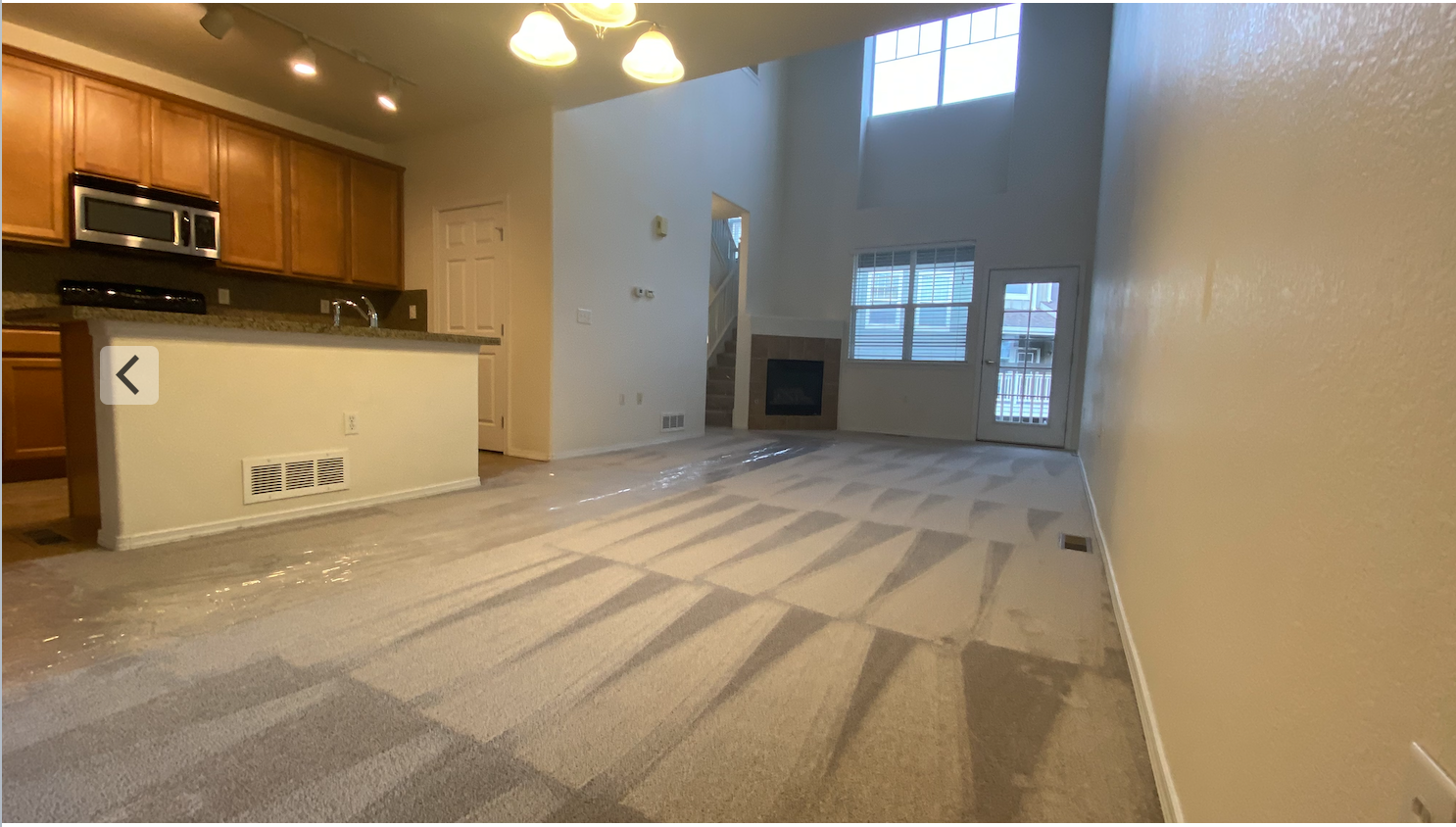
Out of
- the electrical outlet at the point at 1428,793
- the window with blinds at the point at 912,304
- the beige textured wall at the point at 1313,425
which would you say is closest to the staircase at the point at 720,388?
the window with blinds at the point at 912,304

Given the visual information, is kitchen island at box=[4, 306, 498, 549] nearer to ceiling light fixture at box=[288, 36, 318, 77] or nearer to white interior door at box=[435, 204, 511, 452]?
white interior door at box=[435, 204, 511, 452]

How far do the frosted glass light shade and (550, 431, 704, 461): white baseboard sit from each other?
2748 mm

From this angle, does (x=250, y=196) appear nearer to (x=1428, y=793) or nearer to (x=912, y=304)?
(x=1428, y=793)

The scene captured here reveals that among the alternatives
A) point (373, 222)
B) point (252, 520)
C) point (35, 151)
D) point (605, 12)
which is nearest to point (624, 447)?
point (252, 520)

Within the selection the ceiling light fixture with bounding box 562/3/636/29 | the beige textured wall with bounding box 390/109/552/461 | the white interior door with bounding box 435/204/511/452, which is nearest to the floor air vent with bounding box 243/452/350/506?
the beige textured wall with bounding box 390/109/552/461

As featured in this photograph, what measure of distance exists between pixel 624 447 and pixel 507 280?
66.8 inches

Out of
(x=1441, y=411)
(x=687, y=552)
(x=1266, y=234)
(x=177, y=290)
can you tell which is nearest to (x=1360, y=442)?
(x=1441, y=411)

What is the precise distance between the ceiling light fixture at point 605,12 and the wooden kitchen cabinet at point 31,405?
3710 mm

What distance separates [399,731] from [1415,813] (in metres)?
1.47

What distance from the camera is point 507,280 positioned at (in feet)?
14.5

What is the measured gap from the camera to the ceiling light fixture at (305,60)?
3262mm

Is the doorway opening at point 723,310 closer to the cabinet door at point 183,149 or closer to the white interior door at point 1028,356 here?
the white interior door at point 1028,356

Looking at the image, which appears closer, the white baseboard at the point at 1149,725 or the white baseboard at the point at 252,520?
the white baseboard at the point at 1149,725

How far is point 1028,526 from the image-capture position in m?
2.88
